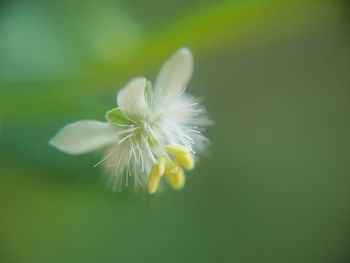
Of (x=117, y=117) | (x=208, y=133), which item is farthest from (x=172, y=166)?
(x=208, y=133)

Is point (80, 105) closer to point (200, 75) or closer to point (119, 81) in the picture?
point (119, 81)

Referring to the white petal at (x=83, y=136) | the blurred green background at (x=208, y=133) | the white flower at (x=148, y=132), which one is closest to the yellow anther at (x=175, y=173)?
the white flower at (x=148, y=132)

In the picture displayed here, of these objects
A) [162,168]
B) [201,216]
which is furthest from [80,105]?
[201,216]

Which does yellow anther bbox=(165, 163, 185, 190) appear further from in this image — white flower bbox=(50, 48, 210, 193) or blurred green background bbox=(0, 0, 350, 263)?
blurred green background bbox=(0, 0, 350, 263)

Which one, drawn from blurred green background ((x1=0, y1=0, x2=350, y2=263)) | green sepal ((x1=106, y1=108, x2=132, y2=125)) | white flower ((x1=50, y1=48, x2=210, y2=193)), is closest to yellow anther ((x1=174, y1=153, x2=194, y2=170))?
white flower ((x1=50, y1=48, x2=210, y2=193))

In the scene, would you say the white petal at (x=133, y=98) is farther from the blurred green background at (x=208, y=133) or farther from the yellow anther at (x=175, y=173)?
the blurred green background at (x=208, y=133)

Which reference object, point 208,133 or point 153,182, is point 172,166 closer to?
point 153,182
